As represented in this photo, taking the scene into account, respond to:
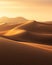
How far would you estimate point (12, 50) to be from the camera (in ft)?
2.47

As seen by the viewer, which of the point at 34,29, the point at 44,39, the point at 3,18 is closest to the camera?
the point at 44,39

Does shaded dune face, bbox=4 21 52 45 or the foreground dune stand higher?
shaded dune face, bbox=4 21 52 45

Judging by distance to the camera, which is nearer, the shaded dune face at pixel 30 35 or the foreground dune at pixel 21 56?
the foreground dune at pixel 21 56

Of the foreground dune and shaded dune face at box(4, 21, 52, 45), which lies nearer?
the foreground dune

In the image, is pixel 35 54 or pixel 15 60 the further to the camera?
pixel 35 54

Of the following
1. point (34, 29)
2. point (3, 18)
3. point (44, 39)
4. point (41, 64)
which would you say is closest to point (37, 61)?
Result: point (41, 64)

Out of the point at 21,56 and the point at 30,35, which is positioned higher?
the point at 30,35

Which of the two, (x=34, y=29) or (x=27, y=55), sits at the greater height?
(x=34, y=29)

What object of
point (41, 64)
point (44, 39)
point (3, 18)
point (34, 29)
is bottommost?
point (41, 64)

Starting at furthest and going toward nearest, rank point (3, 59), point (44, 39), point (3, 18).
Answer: point (3, 18) < point (44, 39) < point (3, 59)

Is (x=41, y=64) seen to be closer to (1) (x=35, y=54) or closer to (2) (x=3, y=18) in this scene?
(1) (x=35, y=54)

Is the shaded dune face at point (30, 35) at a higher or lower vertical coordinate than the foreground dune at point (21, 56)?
higher

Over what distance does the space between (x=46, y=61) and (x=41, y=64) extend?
48mm

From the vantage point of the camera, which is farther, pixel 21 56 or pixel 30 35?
pixel 30 35
